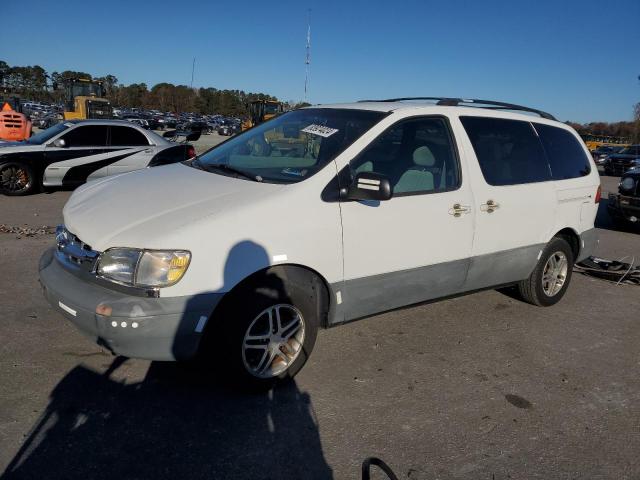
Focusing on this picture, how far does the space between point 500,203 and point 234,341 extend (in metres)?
2.36

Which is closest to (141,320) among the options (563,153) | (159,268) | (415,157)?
(159,268)

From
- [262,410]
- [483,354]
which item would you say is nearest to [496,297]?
[483,354]

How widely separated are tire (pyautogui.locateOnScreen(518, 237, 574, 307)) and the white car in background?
709 cm

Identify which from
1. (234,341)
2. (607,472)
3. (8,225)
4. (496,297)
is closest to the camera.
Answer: (607,472)

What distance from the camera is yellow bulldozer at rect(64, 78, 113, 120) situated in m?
23.6

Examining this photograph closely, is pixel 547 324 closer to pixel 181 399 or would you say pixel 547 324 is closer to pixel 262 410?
pixel 262 410

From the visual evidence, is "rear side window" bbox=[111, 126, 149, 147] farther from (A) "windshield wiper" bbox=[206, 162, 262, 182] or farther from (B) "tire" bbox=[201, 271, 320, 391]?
(B) "tire" bbox=[201, 271, 320, 391]

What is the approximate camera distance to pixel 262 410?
3.00 metres

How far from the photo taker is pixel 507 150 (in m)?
4.29

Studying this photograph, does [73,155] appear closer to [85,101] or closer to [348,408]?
[348,408]

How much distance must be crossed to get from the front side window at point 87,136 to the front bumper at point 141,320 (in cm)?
780

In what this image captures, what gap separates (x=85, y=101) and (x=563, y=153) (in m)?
23.4

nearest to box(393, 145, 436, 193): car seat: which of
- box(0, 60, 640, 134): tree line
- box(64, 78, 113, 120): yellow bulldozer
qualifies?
box(64, 78, 113, 120): yellow bulldozer

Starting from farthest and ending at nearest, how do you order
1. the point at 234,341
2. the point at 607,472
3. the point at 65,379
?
the point at 65,379
the point at 234,341
the point at 607,472
